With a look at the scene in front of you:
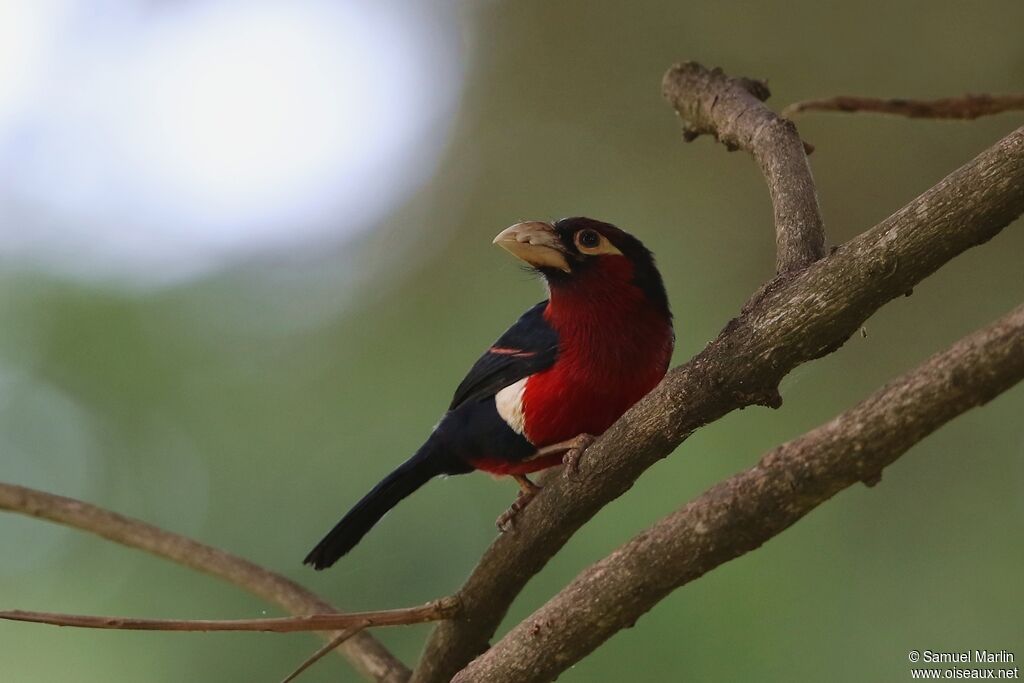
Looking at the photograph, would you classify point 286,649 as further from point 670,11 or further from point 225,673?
point 670,11

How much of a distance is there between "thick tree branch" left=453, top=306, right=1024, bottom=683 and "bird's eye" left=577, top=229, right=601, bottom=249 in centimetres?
102

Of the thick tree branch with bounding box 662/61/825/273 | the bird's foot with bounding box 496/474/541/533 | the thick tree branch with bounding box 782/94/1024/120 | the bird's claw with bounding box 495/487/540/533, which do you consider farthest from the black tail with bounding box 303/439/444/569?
the thick tree branch with bounding box 782/94/1024/120

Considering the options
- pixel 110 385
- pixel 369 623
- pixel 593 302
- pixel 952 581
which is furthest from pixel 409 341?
pixel 369 623

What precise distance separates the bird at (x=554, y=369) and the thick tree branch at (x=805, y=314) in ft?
1.92

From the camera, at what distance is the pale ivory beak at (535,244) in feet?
8.46

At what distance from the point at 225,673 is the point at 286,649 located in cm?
22

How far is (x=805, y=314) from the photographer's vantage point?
5.23 feet

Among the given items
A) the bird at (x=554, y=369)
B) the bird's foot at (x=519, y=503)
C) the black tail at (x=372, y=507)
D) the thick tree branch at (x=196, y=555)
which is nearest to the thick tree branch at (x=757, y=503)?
the bird's foot at (x=519, y=503)

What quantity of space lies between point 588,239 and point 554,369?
0.33 m

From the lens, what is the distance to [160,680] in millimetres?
3602

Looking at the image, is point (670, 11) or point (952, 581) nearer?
point (952, 581)

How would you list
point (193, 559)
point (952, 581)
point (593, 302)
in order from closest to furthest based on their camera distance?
1. point (193, 559)
2. point (593, 302)
3. point (952, 581)

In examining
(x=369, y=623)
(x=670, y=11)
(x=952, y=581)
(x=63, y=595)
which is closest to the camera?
(x=369, y=623)

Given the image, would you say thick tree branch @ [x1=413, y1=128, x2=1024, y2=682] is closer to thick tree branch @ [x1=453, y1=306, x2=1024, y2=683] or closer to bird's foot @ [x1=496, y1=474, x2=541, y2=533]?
thick tree branch @ [x1=453, y1=306, x2=1024, y2=683]
